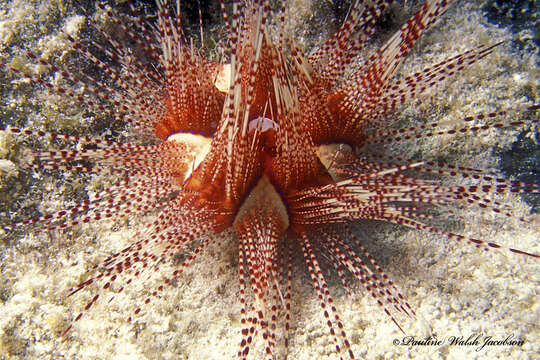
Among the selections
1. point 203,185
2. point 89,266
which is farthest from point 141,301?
point 203,185

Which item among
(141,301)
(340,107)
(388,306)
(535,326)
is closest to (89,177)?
(141,301)

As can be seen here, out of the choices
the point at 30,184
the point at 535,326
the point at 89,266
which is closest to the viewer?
the point at 535,326

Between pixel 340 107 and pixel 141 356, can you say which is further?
pixel 340 107

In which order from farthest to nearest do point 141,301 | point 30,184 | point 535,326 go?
point 30,184 < point 141,301 < point 535,326

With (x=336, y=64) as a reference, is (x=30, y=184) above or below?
below

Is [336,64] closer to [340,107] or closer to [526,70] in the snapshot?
[340,107]

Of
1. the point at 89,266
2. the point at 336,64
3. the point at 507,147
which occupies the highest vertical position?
the point at 336,64
